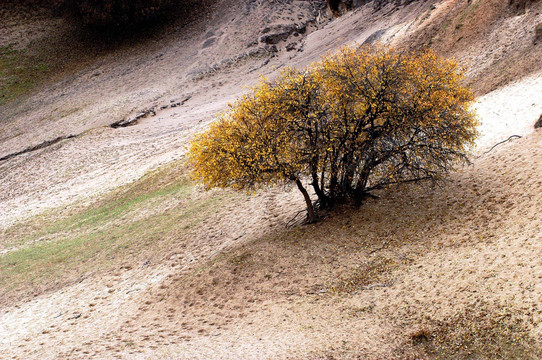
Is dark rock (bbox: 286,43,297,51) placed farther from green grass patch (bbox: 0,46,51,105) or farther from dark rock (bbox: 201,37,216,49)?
green grass patch (bbox: 0,46,51,105)

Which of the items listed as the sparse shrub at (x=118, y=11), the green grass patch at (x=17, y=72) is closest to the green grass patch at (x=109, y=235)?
the green grass patch at (x=17, y=72)

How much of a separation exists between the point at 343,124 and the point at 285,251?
16.3 ft

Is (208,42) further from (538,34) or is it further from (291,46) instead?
(538,34)

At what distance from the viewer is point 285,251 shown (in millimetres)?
16484

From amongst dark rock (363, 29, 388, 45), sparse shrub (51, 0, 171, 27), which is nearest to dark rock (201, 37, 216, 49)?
sparse shrub (51, 0, 171, 27)

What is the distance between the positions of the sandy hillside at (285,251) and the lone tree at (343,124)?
7.39 ft

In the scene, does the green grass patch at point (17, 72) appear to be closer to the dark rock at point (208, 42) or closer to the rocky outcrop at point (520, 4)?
the dark rock at point (208, 42)

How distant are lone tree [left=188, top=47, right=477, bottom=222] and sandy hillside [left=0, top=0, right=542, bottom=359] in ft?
7.39

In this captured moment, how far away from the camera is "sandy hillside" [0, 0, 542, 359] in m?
10.9

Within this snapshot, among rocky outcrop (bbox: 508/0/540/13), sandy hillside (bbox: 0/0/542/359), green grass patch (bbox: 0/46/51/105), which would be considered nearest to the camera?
sandy hillside (bbox: 0/0/542/359)

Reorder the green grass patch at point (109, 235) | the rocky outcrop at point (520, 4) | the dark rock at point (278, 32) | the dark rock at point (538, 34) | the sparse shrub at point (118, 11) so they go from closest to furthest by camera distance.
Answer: the green grass patch at point (109, 235) < the dark rock at point (538, 34) < the rocky outcrop at point (520, 4) < the dark rock at point (278, 32) < the sparse shrub at point (118, 11)

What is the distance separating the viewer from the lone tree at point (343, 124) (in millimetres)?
15703

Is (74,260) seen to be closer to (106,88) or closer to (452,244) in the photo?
(452,244)

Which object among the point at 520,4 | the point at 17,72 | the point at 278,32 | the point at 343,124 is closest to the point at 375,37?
the point at 520,4
